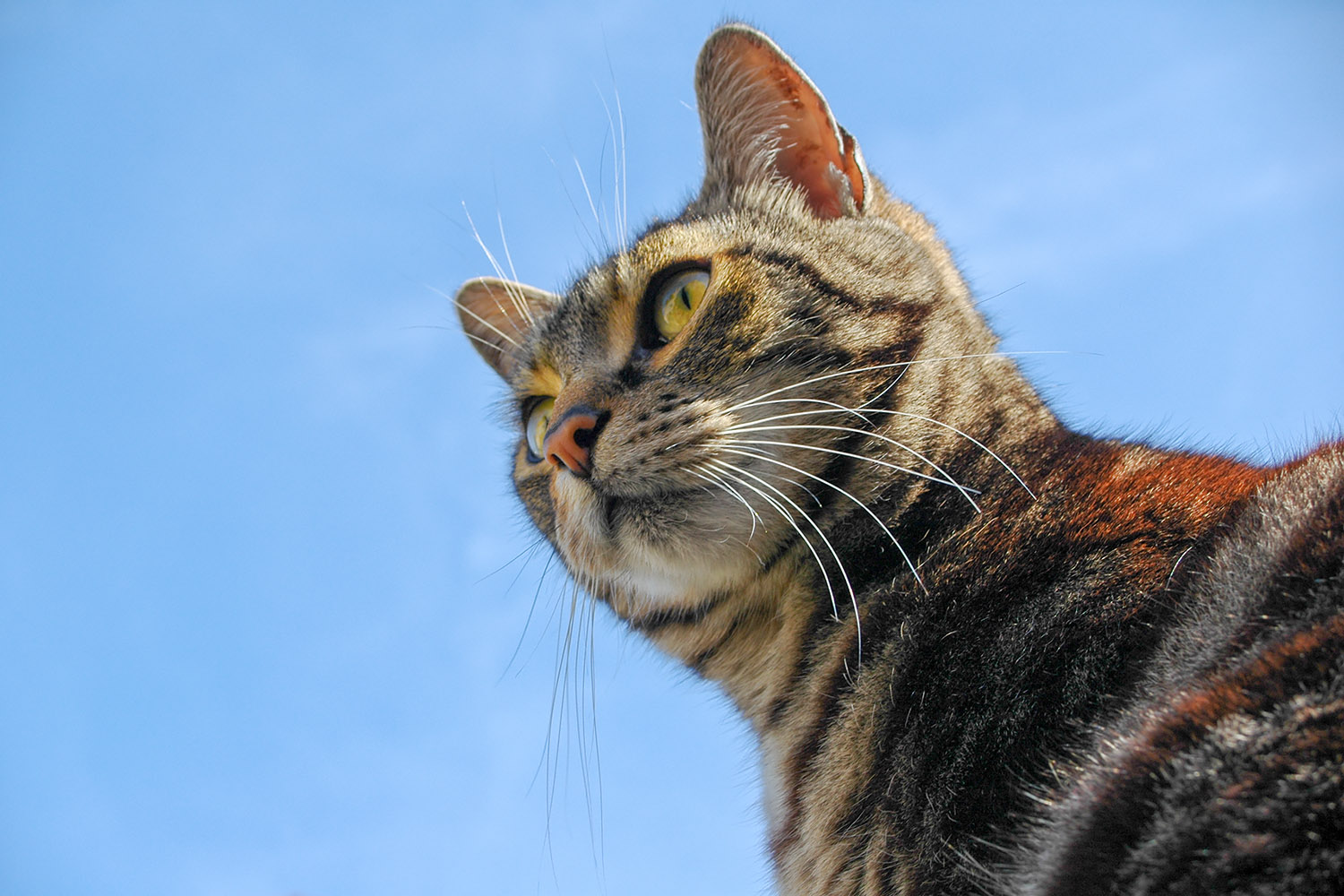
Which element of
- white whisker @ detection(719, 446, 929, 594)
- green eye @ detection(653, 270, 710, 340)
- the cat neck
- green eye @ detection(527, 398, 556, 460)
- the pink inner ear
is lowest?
the cat neck

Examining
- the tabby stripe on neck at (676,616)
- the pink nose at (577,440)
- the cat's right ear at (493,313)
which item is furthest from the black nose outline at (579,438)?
the cat's right ear at (493,313)

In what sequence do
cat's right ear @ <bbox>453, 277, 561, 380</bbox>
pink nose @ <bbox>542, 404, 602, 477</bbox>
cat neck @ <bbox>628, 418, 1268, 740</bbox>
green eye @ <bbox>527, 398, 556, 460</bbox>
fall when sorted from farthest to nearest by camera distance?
cat's right ear @ <bbox>453, 277, 561, 380</bbox>, green eye @ <bbox>527, 398, 556, 460</bbox>, pink nose @ <bbox>542, 404, 602, 477</bbox>, cat neck @ <bbox>628, 418, 1268, 740</bbox>

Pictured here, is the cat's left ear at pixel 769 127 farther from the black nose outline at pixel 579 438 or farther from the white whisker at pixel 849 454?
the black nose outline at pixel 579 438

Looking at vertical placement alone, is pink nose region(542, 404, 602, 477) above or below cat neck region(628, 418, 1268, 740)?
above

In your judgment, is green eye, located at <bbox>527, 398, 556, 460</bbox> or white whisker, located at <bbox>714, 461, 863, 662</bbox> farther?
green eye, located at <bbox>527, 398, 556, 460</bbox>

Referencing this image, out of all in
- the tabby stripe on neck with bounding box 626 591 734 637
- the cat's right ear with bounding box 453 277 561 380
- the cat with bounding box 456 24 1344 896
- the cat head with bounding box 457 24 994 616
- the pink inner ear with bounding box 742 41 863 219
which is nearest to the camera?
the cat with bounding box 456 24 1344 896

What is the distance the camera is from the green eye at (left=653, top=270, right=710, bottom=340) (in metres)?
2.44

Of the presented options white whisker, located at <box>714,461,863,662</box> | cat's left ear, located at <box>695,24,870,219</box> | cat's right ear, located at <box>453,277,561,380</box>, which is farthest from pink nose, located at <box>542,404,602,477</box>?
cat's right ear, located at <box>453,277,561,380</box>

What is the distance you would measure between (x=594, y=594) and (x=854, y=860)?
1.11m

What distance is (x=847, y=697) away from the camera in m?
1.94

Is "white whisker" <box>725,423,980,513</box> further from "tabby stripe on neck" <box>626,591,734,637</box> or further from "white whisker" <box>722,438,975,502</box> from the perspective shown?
"tabby stripe on neck" <box>626,591,734,637</box>

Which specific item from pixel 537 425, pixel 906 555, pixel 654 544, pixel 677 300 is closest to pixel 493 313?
pixel 537 425

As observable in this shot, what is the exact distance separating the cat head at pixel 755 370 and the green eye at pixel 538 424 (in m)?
0.17

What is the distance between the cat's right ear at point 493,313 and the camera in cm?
358
